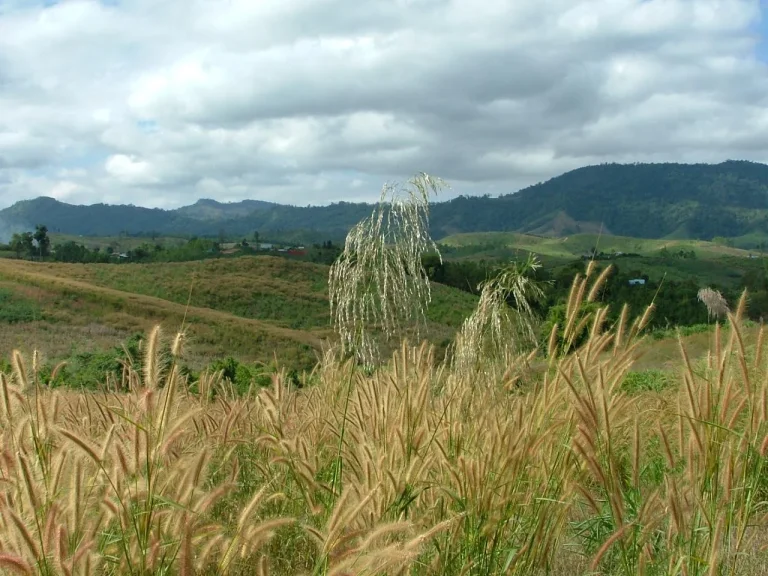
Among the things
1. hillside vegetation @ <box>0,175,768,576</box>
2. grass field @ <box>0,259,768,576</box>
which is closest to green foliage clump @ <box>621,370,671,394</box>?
hillside vegetation @ <box>0,175,768,576</box>

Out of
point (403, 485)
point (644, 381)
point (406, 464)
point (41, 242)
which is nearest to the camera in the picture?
point (403, 485)

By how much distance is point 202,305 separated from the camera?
64875 millimetres

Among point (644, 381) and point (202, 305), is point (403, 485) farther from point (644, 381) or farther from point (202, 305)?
point (202, 305)

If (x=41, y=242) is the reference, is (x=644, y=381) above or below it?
below

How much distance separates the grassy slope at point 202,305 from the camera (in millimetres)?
44844

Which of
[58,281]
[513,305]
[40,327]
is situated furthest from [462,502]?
[58,281]

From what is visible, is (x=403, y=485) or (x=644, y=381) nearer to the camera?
(x=403, y=485)

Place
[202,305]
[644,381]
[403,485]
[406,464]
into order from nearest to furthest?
[403,485], [406,464], [644,381], [202,305]

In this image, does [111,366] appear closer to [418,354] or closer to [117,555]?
[418,354]

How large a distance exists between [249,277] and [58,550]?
72054 millimetres

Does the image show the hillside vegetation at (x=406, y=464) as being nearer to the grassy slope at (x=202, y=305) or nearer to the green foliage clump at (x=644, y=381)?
the green foliage clump at (x=644, y=381)

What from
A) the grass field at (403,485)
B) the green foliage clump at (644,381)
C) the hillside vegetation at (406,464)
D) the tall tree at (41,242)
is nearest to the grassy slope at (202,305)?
the green foliage clump at (644,381)

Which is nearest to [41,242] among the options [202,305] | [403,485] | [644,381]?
[202,305]

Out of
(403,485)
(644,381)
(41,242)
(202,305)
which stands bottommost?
(202,305)
